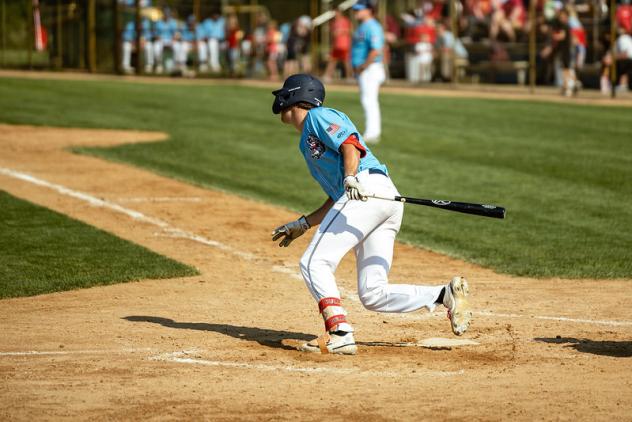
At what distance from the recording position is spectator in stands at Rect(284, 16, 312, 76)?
1340 inches

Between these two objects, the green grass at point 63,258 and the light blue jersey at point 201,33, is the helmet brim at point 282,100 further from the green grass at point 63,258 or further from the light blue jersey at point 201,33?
the light blue jersey at point 201,33

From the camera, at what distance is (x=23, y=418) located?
596 cm

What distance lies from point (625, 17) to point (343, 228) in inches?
858

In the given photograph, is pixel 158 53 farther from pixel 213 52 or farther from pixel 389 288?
pixel 389 288

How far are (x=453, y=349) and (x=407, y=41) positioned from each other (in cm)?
2523

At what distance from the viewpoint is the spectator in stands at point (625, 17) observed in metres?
26.9

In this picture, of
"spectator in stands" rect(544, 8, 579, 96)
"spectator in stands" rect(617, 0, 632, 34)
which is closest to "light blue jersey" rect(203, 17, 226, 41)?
"spectator in stands" rect(544, 8, 579, 96)

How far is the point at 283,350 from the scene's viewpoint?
24.9 ft

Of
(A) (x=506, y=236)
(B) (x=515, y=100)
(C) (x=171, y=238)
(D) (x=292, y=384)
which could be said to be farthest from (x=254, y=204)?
(B) (x=515, y=100)

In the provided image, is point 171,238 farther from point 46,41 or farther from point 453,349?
point 46,41

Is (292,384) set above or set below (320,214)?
below

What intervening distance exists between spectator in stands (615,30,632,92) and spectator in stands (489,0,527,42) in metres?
3.80

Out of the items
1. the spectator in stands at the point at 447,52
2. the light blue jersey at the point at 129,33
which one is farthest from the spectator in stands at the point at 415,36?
the light blue jersey at the point at 129,33

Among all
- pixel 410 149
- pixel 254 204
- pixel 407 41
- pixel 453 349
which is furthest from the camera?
pixel 407 41
